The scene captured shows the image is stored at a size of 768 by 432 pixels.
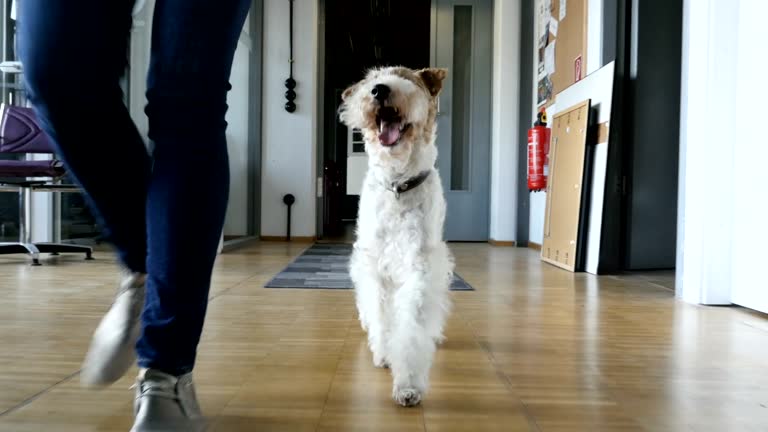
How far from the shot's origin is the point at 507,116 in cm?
585

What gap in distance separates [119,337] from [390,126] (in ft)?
2.76

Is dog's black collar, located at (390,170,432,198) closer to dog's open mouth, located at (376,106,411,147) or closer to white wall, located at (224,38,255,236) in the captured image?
dog's open mouth, located at (376,106,411,147)

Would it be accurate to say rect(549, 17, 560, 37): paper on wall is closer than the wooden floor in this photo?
No

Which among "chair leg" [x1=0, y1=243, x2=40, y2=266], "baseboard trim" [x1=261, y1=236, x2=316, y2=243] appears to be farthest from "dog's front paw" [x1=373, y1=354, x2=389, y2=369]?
"baseboard trim" [x1=261, y1=236, x2=316, y2=243]

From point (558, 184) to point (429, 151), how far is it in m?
2.57

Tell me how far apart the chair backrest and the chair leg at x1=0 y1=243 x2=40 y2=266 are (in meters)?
0.60

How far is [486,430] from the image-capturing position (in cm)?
96

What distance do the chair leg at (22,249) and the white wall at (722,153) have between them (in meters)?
3.48

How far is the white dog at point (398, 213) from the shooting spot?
133 cm

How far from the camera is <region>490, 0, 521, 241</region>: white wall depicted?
5.79 m

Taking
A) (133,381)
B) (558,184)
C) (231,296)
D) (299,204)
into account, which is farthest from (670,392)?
(299,204)

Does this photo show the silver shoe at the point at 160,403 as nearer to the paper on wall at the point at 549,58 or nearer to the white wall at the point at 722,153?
the white wall at the point at 722,153

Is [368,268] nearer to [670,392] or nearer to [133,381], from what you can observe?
[133,381]

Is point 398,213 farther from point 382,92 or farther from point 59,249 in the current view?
point 59,249
